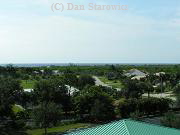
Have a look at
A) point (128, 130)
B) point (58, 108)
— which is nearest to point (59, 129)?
point (58, 108)

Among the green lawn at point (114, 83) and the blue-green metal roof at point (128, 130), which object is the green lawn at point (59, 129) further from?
the green lawn at point (114, 83)

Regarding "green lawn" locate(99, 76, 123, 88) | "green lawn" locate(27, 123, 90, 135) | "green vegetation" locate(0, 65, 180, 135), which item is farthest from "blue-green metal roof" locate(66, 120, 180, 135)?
"green lawn" locate(99, 76, 123, 88)

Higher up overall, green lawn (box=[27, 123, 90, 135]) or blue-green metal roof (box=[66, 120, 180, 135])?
blue-green metal roof (box=[66, 120, 180, 135])

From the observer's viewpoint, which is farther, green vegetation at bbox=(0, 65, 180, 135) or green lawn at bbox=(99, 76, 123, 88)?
green lawn at bbox=(99, 76, 123, 88)

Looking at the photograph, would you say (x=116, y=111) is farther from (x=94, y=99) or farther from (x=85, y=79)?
(x=85, y=79)

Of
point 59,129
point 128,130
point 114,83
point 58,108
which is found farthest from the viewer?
point 114,83

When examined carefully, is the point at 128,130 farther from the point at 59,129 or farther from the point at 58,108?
the point at 59,129

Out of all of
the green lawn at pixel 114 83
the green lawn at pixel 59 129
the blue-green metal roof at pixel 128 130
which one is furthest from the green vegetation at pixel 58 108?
the green lawn at pixel 114 83

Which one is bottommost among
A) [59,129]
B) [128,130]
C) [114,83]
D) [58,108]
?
[114,83]

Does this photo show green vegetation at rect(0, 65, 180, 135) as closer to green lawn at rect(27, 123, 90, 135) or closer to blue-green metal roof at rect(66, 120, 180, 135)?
green lawn at rect(27, 123, 90, 135)

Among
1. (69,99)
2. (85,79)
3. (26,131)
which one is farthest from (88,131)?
(85,79)

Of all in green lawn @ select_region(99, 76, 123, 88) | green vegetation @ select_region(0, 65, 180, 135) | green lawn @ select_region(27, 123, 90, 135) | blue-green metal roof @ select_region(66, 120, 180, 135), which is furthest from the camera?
green lawn @ select_region(99, 76, 123, 88)
